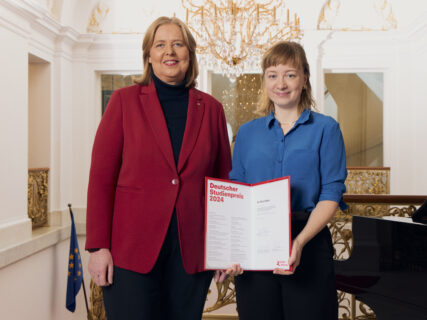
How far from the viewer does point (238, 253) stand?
1744 mm

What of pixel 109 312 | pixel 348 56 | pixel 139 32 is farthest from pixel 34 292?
pixel 348 56

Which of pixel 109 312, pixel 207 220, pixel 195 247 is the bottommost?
pixel 109 312

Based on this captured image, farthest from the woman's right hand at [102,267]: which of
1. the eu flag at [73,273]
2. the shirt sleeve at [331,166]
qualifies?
the eu flag at [73,273]

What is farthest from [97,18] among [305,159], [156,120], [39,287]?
[305,159]

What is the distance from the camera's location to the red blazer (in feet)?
6.07

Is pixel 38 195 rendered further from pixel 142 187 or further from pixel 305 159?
pixel 305 159

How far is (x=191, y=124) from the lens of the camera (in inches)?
76.9

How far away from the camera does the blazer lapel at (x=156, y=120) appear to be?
188 cm

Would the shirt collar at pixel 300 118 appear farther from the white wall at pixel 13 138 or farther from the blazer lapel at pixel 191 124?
the white wall at pixel 13 138

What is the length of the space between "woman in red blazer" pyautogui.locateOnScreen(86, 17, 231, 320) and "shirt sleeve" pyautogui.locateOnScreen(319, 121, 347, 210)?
0.48 meters

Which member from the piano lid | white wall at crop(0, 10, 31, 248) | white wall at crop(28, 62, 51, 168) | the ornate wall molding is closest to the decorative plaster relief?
white wall at crop(28, 62, 51, 168)

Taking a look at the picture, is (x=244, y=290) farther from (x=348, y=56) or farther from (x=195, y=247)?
(x=348, y=56)

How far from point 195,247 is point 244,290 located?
0.26 meters

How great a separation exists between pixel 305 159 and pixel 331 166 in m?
0.10
